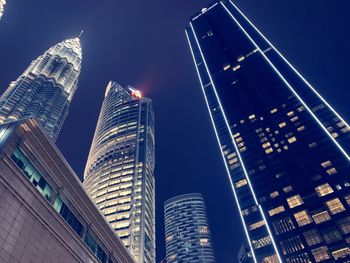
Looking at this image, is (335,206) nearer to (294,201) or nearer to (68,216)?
(294,201)

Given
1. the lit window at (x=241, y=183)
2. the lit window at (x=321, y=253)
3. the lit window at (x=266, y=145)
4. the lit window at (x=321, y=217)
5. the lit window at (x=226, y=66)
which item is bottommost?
the lit window at (x=321, y=253)

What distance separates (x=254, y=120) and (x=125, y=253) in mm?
86647

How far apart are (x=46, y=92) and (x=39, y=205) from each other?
131 meters

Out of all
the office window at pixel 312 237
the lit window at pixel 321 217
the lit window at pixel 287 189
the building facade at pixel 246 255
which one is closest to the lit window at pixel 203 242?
the building facade at pixel 246 255

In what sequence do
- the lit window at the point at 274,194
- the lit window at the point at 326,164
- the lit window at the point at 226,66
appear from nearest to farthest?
the lit window at the point at 326,164, the lit window at the point at 274,194, the lit window at the point at 226,66

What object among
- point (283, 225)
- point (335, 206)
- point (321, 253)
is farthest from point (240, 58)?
point (321, 253)

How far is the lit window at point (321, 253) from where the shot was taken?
232 ft

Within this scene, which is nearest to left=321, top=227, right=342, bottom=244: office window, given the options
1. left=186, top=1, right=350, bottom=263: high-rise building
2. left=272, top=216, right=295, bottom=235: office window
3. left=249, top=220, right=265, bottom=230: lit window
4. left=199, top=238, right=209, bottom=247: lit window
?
left=186, top=1, right=350, bottom=263: high-rise building

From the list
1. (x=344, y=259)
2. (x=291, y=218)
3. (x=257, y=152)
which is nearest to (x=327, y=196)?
(x=291, y=218)

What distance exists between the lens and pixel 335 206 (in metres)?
77.1

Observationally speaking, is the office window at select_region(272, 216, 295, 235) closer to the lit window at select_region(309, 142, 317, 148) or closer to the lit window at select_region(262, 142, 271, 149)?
the lit window at select_region(309, 142, 317, 148)

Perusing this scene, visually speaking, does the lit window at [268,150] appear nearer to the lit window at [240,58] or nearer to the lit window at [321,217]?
the lit window at [321,217]

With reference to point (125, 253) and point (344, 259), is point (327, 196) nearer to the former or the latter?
point (344, 259)

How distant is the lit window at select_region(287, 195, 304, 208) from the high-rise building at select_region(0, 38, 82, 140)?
98356 mm
